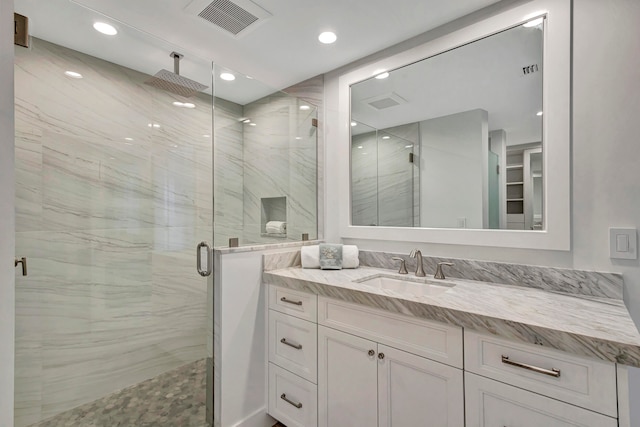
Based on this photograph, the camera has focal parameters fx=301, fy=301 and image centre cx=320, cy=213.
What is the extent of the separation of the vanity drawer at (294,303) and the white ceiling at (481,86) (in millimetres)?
1260

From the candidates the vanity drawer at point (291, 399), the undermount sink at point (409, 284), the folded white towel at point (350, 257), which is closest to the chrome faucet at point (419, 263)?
the undermount sink at point (409, 284)

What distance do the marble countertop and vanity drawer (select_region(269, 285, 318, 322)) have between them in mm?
56

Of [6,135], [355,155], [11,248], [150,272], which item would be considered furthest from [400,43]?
[150,272]

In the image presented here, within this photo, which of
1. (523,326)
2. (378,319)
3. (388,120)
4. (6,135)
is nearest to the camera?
(6,135)

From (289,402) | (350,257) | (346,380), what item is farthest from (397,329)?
(289,402)

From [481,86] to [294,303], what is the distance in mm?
1594

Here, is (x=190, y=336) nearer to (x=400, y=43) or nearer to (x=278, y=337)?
(x=278, y=337)

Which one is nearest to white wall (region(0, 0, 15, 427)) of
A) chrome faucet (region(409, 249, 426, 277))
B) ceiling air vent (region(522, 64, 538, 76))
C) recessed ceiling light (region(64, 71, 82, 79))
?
recessed ceiling light (region(64, 71, 82, 79))

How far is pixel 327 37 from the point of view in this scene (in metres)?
1.86

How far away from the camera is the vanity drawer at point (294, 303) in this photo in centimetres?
160

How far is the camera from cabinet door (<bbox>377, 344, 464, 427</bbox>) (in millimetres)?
1132

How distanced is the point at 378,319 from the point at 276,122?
1.59m

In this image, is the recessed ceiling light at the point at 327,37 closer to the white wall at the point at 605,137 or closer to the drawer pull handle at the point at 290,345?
the white wall at the point at 605,137

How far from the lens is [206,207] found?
217 centimetres
